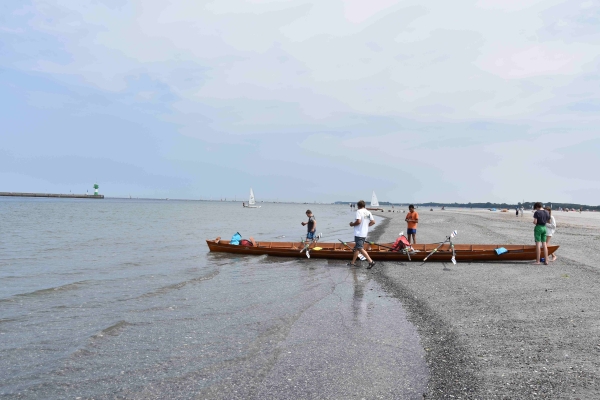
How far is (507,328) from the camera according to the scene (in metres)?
7.39

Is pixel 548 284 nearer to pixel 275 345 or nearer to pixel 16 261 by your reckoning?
pixel 275 345

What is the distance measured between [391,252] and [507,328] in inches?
348

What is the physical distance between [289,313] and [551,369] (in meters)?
5.21

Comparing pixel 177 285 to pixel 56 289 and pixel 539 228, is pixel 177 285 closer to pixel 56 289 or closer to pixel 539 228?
pixel 56 289

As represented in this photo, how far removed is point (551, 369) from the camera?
5.51 m

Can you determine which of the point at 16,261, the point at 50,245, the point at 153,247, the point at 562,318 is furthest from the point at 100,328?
the point at 50,245

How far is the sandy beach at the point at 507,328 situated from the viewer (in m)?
5.17

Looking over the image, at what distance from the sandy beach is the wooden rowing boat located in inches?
60.7

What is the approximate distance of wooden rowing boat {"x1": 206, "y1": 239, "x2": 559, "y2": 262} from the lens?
1534 centimetres

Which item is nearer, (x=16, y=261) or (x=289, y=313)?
(x=289, y=313)

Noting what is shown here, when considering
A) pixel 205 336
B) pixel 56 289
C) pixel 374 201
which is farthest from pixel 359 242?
pixel 374 201

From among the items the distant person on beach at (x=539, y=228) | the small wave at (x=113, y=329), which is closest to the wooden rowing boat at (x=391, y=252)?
the distant person on beach at (x=539, y=228)

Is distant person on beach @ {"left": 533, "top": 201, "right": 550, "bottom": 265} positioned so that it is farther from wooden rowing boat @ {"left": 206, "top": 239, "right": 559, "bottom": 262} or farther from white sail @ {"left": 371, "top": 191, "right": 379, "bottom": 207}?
white sail @ {"left": 371, "top": 191, "right": 379, "bottom": 207}

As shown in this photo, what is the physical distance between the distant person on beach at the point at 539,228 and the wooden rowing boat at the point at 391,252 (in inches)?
25.5
